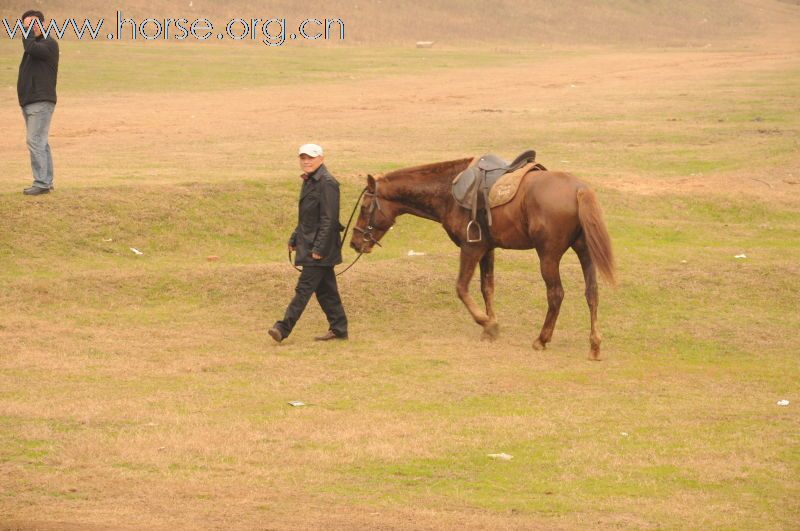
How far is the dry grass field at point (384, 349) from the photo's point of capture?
8.74 meters

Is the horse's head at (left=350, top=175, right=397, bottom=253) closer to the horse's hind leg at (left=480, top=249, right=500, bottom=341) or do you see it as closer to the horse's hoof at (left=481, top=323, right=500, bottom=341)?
the horse's hind leg at (left=480, top=249, right=500, bottom=341)

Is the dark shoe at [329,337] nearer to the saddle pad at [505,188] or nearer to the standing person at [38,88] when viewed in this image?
the saddle pad at [505,188]

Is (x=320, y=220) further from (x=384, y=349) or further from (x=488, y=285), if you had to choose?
(x=488, y=285)

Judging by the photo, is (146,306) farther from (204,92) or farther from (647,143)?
(204,92)

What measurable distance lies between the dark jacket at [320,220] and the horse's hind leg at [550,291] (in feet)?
6.87

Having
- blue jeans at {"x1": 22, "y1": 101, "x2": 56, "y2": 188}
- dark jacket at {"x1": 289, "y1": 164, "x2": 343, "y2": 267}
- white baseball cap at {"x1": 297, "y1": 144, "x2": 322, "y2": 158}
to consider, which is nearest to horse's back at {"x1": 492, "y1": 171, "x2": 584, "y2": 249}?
dark jacket at {"x1": 289, "y1": 164, "x2": 343, "y2": 267}

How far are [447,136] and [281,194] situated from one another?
10.1 m

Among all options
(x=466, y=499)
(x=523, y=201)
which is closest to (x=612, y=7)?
(x=523, y=201)

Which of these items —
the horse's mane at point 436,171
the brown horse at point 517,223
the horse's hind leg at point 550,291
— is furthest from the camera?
the horse's mane at point 436,171

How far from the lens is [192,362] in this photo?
1238cm

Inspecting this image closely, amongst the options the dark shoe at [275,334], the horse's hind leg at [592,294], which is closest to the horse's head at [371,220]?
the dark shoe at [275,334]

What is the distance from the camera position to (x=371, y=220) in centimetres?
1374

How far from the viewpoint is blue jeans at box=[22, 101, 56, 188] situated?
16.8 meters

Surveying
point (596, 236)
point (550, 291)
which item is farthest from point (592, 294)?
point (596, 236)
